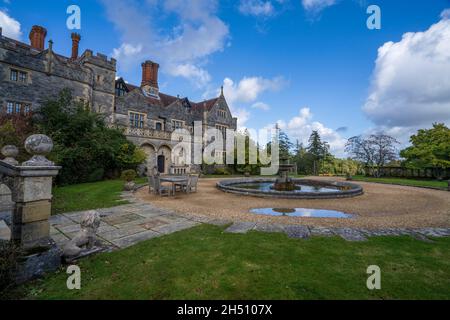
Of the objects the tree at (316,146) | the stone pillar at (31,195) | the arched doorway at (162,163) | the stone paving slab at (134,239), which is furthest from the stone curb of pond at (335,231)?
the tree at (316,146)

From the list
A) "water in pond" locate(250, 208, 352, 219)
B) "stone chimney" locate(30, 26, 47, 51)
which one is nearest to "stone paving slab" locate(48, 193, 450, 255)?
"water in pond" locate(250, 208, 352, 219)

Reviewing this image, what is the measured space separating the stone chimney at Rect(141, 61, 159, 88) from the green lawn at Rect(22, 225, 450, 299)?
25.9 meters

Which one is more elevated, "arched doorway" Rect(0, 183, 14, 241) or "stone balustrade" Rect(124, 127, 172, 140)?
"stone balustrade" Rect(124, 127, 172, 140)

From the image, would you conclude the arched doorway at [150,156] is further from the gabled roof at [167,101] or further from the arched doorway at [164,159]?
the gabled roof at [167,101]

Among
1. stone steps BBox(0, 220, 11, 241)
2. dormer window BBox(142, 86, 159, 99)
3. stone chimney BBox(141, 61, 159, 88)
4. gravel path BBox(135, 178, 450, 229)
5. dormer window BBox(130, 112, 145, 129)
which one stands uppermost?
stone chimney BBox(141, 61, 159, 88)

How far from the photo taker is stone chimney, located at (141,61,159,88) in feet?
84.4

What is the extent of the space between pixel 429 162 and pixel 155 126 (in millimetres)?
29458

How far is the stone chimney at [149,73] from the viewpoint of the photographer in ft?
84.4

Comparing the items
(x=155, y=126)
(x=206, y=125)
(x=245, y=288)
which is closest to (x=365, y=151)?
(x=206, y=125)

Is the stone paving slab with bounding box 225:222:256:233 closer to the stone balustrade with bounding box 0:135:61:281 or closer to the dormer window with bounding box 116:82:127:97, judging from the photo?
the stone balustrade with bounding box 0:135:61:281

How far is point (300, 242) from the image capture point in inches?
163

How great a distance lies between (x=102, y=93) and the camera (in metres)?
20.3
